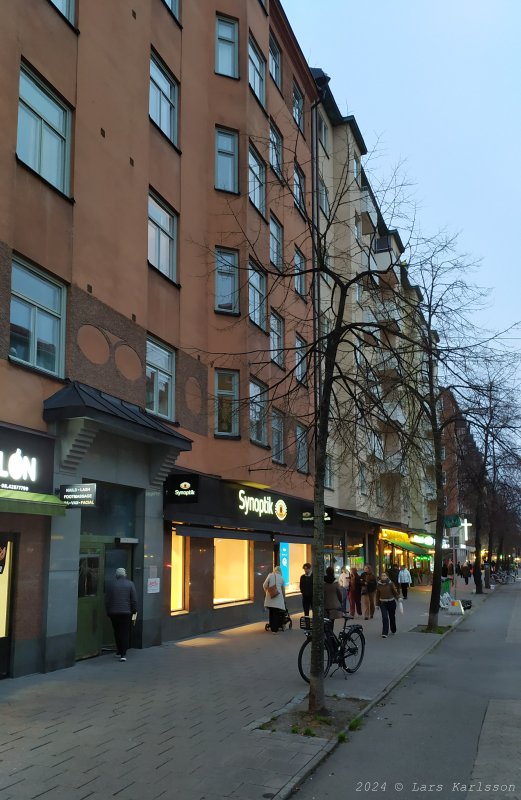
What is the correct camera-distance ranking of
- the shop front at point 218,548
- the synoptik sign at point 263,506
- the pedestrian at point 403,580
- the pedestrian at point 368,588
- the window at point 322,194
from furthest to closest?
1. the pedestrian at point 403,580
2. the pedestrian at point 368,588
3. the synoptik sign at point 263,506
4. the shop front at point 218,548
5. the window at point 322,194

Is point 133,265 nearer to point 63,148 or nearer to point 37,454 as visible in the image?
point 63,148

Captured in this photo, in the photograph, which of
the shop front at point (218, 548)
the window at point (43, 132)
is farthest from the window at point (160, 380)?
the window at point (43, 132)

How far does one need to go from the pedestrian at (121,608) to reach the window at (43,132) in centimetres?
702

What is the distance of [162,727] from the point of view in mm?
7816

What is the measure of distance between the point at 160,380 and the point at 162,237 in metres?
3.35

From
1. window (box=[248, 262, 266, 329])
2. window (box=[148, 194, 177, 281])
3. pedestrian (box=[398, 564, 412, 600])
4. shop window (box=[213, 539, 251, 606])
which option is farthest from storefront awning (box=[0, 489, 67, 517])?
pedestrian (box=[398, 564, 412, 600])

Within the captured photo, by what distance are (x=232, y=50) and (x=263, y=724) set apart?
1869 cm

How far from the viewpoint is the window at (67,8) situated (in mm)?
12992

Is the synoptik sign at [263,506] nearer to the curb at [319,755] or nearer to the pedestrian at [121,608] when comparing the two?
the pedestrian at [121,608]

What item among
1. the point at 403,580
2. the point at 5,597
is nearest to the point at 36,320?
the point at 5,597

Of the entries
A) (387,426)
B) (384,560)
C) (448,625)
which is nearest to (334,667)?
(387,426)

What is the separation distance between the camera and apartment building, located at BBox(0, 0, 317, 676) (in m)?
11.0

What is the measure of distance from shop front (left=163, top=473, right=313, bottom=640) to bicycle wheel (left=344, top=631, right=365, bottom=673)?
488 cm

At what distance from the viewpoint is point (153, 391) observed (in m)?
15.4
